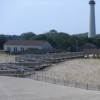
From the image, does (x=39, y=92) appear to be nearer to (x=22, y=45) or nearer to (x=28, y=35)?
(x=22, y=45)

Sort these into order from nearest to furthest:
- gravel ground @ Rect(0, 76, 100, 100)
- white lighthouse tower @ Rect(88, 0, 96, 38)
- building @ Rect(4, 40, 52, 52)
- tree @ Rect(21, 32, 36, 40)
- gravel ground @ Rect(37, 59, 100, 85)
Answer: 1. gravel ground @ Rect(0, 76, 100, 100)
2. gravel ground @ Rect(37, 59, 100, 85)
3. building @ Rect(4, 40, 52, 52)
4. white lighthouse tower @ Rect(88, 0, 96, 38)
5. tree @ Rect(21, 32, 36, 40)

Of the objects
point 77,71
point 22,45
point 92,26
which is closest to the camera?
point 77,71

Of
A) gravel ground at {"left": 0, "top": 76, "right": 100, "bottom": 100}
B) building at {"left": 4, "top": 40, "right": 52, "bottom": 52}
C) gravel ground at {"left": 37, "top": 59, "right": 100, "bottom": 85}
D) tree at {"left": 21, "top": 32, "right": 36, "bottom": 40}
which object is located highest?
tree at {"left": 21, "top": 32, "right": 36, "bottom": 40}

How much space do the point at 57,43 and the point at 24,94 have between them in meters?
50.6

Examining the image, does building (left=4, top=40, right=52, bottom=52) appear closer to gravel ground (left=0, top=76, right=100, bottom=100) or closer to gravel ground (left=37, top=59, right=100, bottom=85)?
gravel ground (left=37, top=59, right=100, bottom=85)

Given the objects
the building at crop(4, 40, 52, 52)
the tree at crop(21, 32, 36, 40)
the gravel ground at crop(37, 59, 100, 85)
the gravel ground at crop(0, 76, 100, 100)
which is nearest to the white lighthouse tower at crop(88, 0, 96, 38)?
the tree at crop(21, 32, 36, 40)

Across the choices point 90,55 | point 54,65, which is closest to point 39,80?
point 54,65

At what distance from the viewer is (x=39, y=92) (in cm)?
2344

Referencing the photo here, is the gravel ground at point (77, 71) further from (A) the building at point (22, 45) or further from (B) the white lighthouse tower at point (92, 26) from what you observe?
(B) the white lighthouse tower at point (92, 26)

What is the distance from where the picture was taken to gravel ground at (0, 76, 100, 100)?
69.7ft

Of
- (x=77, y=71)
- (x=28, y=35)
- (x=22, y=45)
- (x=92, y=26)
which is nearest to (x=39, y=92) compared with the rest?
(x=77, y=71)

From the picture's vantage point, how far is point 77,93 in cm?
2270

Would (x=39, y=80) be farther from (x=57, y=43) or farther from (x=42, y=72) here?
(x=57, y=43)

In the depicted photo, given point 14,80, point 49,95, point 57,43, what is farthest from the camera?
point 57,43
